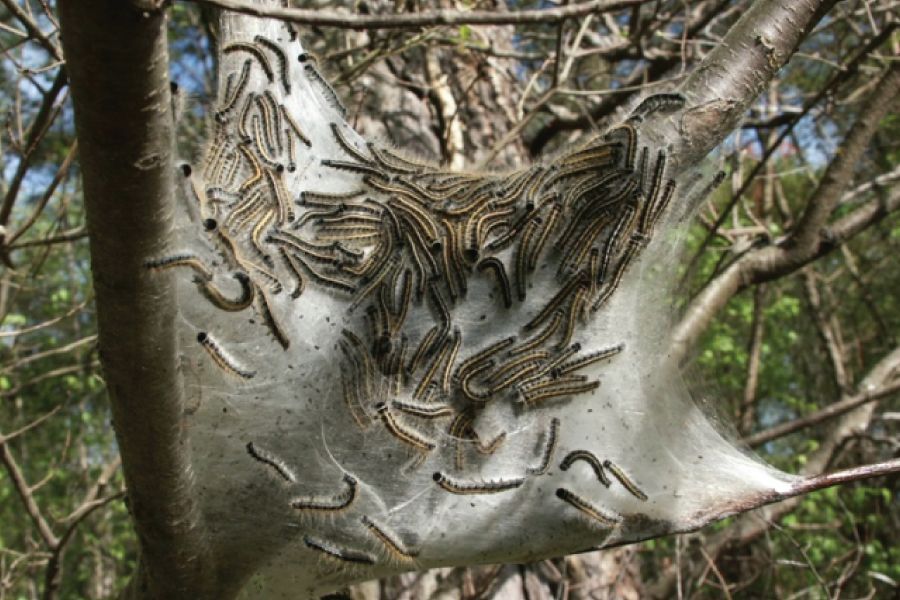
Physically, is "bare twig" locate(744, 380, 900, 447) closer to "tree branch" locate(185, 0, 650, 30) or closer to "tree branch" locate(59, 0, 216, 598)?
"tree branch" locate(59, 0, 216, 598)

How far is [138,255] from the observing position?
5.26 ft

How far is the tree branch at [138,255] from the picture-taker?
1.27 metres

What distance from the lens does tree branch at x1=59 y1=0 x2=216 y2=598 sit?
1.27m

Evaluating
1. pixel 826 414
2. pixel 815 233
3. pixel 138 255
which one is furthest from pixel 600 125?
pixel 138 255

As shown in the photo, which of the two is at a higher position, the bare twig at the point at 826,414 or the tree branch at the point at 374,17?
the tree branch at the point at 374,17

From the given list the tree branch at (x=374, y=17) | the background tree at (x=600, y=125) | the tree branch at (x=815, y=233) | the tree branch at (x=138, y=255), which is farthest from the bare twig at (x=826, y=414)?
the tree branch at (x=374, y=17)

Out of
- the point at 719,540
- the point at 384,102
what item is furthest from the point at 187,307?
the point at 719,540

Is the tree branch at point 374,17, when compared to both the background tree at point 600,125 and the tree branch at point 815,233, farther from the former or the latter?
the tree branch at point 815,233

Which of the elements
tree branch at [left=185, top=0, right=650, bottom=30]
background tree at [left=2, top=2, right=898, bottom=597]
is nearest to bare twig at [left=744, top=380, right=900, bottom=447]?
background tree at [left=2, top=2, right=898, bottom=597]

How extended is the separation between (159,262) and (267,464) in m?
1.10

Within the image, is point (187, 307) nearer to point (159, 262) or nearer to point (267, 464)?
point (267, 464)

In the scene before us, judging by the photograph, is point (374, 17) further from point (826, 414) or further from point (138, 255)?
point (826, 414)

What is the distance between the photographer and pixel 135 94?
1330 mm

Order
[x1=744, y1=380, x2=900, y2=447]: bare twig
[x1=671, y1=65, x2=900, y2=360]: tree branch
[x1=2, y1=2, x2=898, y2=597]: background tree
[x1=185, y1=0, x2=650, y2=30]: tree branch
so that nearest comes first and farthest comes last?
[x1=185, y1=0, x2=650, y2=30]: tree branch < [x1=2, y1=2, x2=898, y2=597]: background tree < [x1=671, y1=65, x2=900, y2=360]: tree branch < [x1=744, y1=380, x2=900, y2=447]: bare twig
